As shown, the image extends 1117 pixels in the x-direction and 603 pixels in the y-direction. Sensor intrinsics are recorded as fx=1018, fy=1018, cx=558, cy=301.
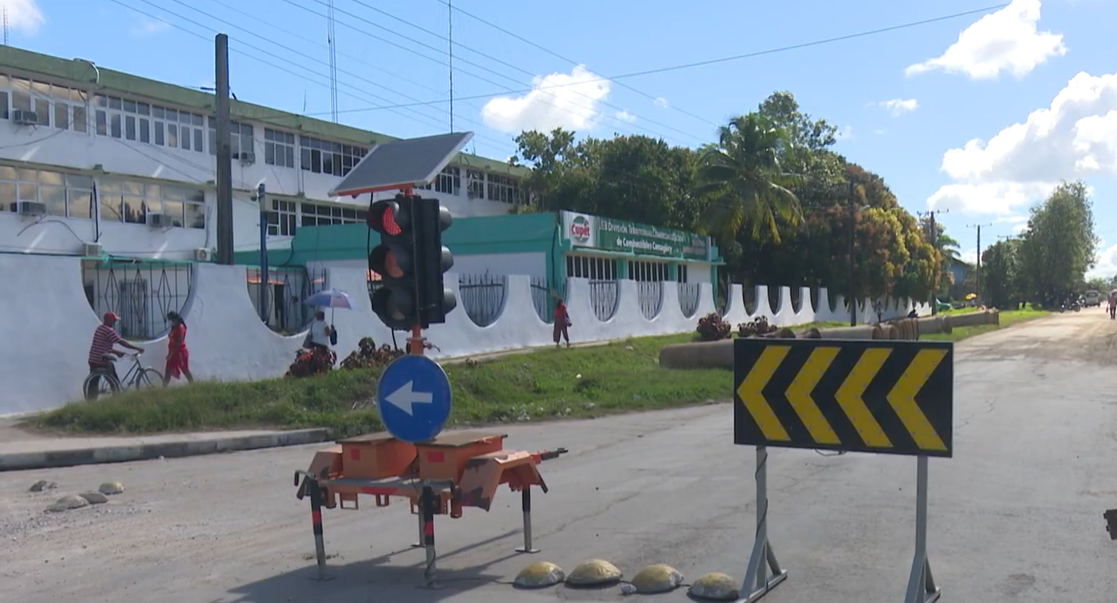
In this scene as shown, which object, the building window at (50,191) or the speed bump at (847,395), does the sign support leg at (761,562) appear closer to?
the speed bump at (847,395)

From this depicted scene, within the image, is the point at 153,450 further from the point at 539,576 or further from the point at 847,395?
the point at 847,395

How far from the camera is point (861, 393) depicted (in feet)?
19.7

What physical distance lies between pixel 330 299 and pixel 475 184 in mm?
40712

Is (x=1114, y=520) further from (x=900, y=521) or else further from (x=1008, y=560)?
(x=900, y=521)

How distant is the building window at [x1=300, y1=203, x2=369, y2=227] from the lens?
162 ft

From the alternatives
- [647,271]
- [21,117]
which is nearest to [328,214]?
[21,117]

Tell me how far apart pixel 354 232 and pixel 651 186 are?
63.1 ft

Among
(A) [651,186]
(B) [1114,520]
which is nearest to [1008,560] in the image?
(B) [1114,520]

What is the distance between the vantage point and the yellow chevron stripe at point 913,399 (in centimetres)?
575

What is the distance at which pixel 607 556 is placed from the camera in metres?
7.29

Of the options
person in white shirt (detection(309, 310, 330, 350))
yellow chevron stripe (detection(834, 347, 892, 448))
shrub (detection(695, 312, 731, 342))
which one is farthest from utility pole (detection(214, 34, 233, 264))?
yellow chevron stripe (detection(834, 347, 892, 448))

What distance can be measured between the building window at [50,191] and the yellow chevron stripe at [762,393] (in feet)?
119

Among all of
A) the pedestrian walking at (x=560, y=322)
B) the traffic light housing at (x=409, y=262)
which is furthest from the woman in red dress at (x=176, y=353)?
the pedestrian walking at (x=560, y=322)

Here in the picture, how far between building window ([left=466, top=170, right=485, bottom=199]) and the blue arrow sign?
53624mm
